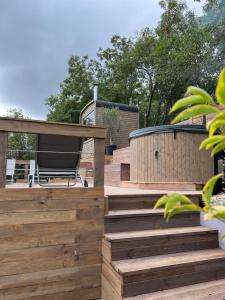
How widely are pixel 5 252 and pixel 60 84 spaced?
16.8m

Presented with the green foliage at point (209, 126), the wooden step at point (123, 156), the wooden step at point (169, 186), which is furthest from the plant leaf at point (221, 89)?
the wooden step at point (123, 156)

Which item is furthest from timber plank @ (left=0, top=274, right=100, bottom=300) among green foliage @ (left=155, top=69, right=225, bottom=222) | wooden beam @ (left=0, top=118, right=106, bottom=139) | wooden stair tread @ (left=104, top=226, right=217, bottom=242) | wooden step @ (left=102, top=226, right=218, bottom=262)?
green foliage @ (left=155, top=69, right=225, bottom=222)

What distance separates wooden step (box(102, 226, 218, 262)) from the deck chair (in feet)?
3.54

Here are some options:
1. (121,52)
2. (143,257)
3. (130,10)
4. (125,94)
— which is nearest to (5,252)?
(143,257)

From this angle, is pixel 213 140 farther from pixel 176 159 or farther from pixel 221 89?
pixel 176 159

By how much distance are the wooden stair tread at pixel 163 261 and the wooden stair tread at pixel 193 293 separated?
18 cm

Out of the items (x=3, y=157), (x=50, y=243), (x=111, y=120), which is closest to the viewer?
(x=3, y=157)

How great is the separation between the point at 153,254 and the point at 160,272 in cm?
28

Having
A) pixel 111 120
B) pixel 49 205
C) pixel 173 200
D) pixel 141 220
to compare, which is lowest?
pixel 141 220

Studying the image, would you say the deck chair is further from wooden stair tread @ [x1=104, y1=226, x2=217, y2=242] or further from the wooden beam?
wooden stair tread @ [x1=104, y1=226, x2=217, y2=242]

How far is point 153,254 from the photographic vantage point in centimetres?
236

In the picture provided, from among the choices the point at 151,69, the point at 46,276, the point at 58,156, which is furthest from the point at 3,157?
the point at 151,69

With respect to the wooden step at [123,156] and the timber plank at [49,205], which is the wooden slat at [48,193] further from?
the wooden step at [123,156]

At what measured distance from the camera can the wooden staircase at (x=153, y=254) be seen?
6.65 feet
